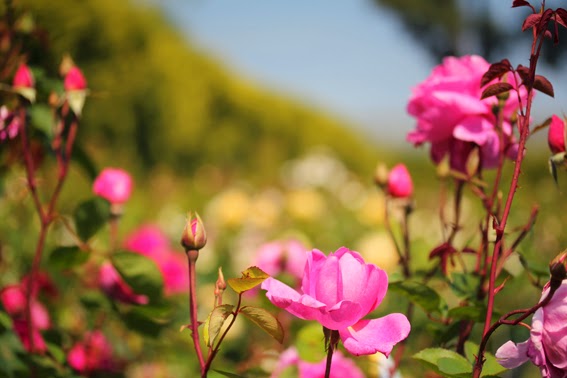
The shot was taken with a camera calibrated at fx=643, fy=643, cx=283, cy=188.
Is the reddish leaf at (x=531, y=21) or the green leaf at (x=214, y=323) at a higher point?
the reddish leaf at (x=531, y=21)

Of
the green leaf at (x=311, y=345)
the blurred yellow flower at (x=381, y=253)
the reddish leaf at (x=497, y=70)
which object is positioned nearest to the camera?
the reddish leaf at (x=497, y=70)

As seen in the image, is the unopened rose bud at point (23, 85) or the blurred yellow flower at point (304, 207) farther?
the blurred yellow flower at point (304, 207)

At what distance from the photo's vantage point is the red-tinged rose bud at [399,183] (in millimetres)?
622

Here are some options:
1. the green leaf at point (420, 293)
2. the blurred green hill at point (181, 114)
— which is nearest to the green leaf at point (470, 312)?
the green leaf at point (420, 293)

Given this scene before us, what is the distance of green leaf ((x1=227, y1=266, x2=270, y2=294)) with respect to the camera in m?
0.34

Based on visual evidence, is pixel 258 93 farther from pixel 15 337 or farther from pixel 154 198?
pixel 15 337

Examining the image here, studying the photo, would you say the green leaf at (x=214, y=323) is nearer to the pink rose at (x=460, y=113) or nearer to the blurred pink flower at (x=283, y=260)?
the pink rose at (x=460, y=113)

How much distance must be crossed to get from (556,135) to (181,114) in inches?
189

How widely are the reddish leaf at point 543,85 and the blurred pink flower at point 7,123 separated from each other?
45cm

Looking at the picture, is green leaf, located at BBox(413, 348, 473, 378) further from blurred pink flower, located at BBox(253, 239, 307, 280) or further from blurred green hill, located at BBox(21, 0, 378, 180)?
blurred green hill, located at BBox(21, 0, 378, 180)

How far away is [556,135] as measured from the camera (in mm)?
415

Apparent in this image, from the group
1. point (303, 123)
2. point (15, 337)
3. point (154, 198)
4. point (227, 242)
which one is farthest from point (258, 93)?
point (15, 337)

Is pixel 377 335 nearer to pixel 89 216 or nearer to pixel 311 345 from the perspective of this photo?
pixel 311 345

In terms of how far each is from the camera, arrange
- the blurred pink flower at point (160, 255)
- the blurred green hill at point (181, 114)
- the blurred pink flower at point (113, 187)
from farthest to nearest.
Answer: the blurred green hill at point (181, 114), the blurred pink flower at point (160, 255), the blurred pink flower at point (113, 187)
